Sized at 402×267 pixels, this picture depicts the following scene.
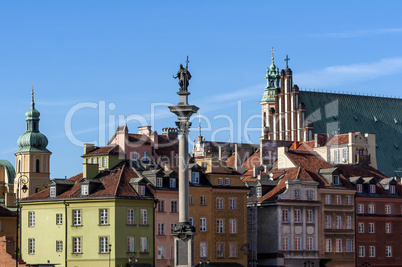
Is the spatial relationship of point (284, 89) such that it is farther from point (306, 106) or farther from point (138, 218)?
point (138, 218)

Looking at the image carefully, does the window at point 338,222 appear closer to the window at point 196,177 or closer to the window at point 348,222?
the window at point 348,222

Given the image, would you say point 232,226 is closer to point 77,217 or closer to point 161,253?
point 161,253

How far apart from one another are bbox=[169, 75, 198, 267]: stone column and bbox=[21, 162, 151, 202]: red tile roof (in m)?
32.8

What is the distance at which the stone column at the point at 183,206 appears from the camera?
3036 inches

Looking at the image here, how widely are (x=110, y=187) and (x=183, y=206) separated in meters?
35.1

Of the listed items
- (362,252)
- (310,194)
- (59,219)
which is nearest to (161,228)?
(59,219)

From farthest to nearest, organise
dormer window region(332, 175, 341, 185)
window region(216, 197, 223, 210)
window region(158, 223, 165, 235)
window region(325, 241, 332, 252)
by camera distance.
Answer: dormer window region(332, 175, 341, 185), window region(325, 241, 332, 252), window region(216, 197, 223, 210), window region(158, 223, 165, 235)

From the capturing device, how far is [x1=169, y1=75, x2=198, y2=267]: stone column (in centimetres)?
7712

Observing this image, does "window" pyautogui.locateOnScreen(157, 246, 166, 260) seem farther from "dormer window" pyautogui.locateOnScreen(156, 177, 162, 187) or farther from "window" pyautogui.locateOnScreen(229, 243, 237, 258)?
"window" pyautogui.locateOnScreen(229, 243, 237, 258)

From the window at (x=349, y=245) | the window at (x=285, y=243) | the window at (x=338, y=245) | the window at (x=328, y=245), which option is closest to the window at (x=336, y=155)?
the window at (x=349, y=245)

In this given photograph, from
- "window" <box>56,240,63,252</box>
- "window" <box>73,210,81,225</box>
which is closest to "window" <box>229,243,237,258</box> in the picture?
Result: "window" <box>73,210,81,225</box>

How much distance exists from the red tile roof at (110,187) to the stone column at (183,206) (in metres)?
32.8

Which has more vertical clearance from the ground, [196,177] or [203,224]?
[196,177]

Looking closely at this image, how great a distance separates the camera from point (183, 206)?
77.4 metres
